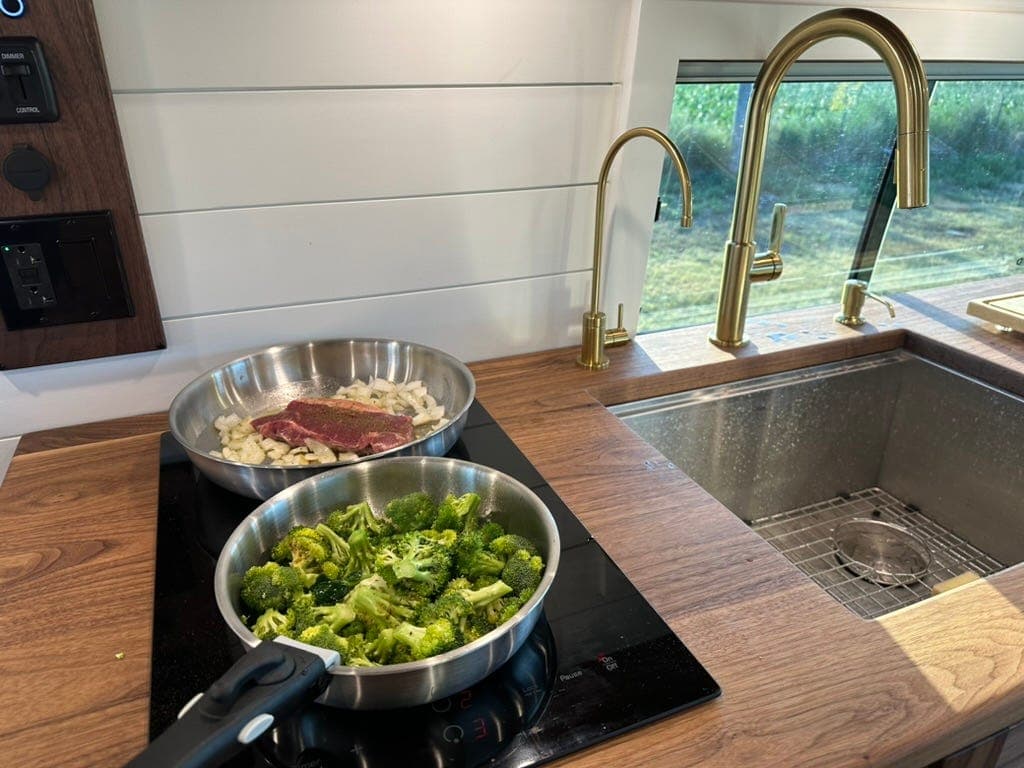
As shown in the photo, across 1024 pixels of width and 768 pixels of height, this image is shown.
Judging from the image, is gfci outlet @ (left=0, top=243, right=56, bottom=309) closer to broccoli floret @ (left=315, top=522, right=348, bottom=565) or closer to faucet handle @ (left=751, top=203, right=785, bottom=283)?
broccoli floret @ (left=315, top=522, right=348, bottom=565)

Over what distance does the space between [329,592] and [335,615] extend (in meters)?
0.05

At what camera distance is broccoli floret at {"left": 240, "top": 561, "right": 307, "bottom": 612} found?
68cm

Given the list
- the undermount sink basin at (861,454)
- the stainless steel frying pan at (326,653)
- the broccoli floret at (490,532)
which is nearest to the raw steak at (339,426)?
the stainless steel frying pan at (326,653)

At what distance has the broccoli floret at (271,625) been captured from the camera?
2.08ft

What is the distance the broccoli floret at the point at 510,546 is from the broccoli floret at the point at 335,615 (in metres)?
0.16

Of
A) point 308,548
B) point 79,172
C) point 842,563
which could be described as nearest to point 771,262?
point 842,563

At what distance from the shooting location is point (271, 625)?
2.11ft

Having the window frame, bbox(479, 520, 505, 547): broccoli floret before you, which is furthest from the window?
bbox(479, 520, 505, 547): broccoli floret

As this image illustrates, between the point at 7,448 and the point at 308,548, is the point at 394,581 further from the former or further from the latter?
the point at 7,448

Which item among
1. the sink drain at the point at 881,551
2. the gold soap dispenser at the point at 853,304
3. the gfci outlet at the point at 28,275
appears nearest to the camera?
the gfci outlet at the point at 28,275

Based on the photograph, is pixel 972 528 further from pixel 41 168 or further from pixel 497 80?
pixel 41 168

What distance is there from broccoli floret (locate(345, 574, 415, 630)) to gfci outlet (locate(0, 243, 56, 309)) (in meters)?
0.63

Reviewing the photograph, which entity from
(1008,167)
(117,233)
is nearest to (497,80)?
(117,233)

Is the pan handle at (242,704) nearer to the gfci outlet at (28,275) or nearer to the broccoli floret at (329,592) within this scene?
the broccoli floret at (329,592)
